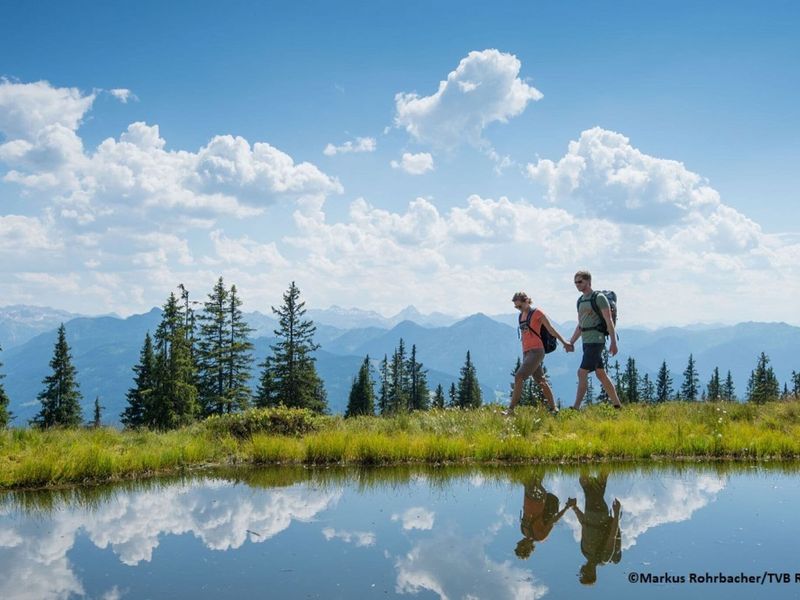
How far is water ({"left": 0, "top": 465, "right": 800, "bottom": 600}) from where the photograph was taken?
4.39 metres

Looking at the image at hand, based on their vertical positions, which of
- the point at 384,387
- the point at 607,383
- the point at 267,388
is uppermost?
the point at 607,383

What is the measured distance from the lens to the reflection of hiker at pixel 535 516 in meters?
5.16

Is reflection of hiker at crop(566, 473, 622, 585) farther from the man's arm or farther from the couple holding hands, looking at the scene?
the couple holding hands

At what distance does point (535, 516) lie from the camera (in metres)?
5.91

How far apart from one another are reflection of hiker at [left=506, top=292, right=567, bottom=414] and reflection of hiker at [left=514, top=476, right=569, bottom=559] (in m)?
4.83

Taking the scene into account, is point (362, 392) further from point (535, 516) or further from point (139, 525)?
point (535, 516)

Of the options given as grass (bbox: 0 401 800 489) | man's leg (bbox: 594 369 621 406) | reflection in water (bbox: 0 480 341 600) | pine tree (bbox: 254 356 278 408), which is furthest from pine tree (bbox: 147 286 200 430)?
reflection in water (bbox: 0 480 341 600)

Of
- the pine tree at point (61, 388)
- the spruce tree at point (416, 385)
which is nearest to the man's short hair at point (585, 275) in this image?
the pine tree at point (61, 388)

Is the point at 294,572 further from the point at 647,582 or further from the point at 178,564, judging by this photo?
the point at 647,582

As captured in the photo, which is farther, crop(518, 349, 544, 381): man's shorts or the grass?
crop(518, 349, 544, 381): man's shorts

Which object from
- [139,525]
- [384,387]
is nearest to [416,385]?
[384,387]

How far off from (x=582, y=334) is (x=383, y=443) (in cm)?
522

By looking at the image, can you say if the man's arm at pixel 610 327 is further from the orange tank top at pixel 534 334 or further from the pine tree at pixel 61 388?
the pine tree at pixel 61 388

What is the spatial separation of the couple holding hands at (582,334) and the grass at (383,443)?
0.77 meters
